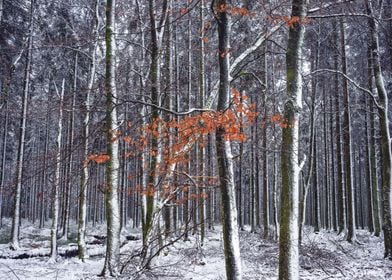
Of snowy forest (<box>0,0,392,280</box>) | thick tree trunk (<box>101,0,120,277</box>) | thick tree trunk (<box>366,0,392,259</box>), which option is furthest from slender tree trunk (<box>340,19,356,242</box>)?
thick tree trunk (<box>101,0,120,277</box>)

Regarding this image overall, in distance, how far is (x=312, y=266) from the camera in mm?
10602

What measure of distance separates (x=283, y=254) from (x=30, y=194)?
1586 inches

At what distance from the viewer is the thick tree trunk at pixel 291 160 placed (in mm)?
6324

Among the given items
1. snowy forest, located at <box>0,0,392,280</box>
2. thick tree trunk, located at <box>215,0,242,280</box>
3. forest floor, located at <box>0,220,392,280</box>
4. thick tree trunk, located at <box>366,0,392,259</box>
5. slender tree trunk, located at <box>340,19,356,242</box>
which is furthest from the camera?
slender tree trunk, located at <box>340,19,356,242</box>

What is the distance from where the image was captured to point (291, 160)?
665 cm

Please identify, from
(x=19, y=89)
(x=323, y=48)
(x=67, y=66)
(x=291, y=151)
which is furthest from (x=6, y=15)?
(x=291, y=151)

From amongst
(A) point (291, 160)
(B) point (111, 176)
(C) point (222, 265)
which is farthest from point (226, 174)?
(C) point (222, 265)

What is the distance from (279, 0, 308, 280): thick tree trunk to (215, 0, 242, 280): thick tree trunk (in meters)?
0.91

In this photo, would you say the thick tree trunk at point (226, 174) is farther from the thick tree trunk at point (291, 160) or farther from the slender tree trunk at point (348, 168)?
the slender tree trunk at point (348, 168)

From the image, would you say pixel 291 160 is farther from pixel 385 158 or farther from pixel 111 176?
pixel 385 158

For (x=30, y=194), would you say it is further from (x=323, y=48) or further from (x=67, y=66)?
(x=323, y=48)

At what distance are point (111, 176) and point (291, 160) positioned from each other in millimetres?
4913

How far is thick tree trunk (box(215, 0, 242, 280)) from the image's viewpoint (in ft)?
20.5

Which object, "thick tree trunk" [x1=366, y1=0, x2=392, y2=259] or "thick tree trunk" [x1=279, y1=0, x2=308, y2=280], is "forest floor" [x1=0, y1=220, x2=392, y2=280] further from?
"thick tree trunk" [x1=279, y1=0, x2=308, y2=280]
